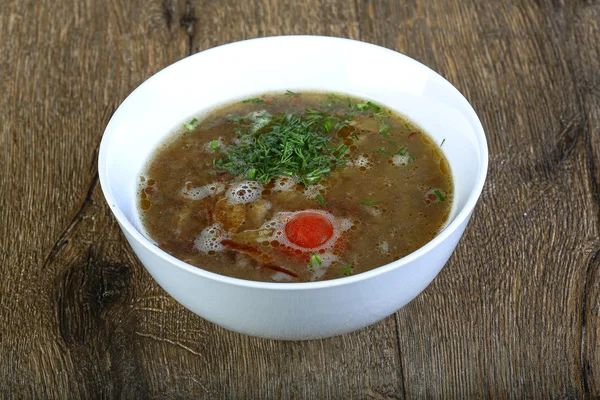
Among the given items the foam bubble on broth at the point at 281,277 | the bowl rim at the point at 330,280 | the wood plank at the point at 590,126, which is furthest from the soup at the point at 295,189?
the wood plank at the point at 590,126

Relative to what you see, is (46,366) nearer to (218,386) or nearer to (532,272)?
(218,386)

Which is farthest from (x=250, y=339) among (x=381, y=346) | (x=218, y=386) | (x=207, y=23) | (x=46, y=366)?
(x=207, y=23)

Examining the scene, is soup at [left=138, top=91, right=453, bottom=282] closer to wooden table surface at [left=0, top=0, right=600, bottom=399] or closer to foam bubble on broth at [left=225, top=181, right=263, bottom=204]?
foam bubble on broth at [left=225, top=181, right=263, bottom=204]

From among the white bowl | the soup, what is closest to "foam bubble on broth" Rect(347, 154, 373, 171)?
the soup

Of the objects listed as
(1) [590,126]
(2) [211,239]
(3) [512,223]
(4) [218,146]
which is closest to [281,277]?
(2) [211,239]

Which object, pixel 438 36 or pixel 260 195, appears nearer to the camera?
pixel 260 195

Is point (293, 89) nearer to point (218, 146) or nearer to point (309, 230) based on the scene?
point (218, 146)

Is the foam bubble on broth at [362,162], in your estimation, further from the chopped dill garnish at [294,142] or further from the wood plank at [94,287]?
the wood plank at [94,287]
